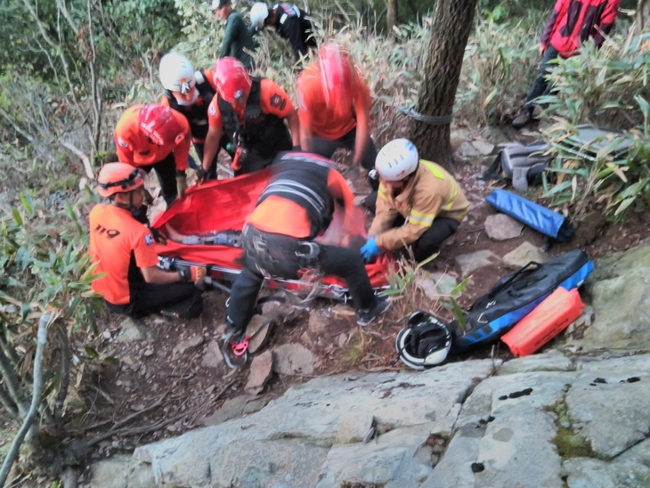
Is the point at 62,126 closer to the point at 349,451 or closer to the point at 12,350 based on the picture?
the point at 12,350

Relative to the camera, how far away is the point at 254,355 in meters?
3.24

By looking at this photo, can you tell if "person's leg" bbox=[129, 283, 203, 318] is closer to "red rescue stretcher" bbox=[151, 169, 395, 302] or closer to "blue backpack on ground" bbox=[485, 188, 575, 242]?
"red rescue stretcher" bbox=[151, 169, 395, 302]

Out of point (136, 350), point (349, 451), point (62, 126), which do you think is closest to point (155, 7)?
point (62, 126)

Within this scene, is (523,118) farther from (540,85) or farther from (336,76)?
(336,76)

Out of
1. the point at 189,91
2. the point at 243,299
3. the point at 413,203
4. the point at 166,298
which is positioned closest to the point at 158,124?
the point at 189,91

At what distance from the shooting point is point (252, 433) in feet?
7.11

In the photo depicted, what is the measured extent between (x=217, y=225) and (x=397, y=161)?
1693 mm

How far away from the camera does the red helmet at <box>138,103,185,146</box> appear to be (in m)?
3.41

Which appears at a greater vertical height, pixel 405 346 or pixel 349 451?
pixel 349 451

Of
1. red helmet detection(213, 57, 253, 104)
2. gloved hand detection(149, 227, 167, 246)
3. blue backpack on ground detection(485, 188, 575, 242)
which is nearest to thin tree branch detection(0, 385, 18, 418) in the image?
gloved hand detection(149, 227, 167, 246)

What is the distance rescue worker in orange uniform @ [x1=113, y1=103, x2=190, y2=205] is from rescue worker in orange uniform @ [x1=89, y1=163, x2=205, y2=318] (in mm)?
405

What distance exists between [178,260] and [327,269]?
1371mm

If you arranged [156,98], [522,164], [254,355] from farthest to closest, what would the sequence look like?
1. [156,98]
2. [522,164]
3. [254,355]

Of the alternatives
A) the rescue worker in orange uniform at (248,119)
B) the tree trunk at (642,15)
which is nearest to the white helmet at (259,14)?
the rescue worker in orange uniform at (248,119)
